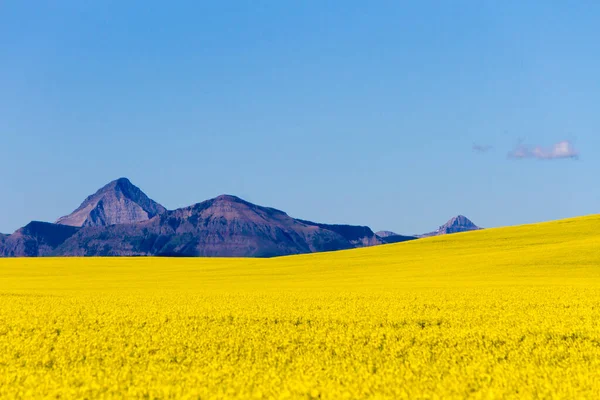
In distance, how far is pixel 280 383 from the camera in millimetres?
13367

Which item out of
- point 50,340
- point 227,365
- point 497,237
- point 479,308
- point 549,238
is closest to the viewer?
point 227,365

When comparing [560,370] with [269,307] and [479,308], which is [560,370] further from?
[269,307]

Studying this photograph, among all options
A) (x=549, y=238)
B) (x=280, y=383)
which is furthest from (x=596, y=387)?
(x=549, y=238)

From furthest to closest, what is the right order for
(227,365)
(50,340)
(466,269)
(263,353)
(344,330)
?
(466,269), (344,330), (50,340), (263,353), (227,365)

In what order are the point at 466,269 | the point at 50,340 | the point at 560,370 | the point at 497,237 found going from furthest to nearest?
1. the point at 497,237
2. the point at 466,269
3. the point at 50,340
4. the point at 560,370

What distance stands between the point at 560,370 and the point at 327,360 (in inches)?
205

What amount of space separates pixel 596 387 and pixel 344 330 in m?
9.42

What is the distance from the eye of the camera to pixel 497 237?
88.5m

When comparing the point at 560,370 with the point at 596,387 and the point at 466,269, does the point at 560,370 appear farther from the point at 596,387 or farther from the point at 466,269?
the point at 466,269

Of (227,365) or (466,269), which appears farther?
(466,269)

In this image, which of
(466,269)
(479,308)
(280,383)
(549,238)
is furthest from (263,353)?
(549,238)

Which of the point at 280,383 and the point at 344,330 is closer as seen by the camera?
the point at 280,383

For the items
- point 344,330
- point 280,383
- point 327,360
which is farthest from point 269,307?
point 280,383

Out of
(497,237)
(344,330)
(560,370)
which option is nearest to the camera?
(560,370)
